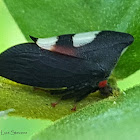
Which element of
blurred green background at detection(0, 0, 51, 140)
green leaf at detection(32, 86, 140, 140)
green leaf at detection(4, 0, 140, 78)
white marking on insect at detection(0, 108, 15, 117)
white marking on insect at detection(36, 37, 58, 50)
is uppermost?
green leaf at detection(4, 0, 140, 78)

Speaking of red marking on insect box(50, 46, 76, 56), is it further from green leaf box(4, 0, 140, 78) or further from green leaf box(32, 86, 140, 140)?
green leaf box(32, 86, 140, 140)

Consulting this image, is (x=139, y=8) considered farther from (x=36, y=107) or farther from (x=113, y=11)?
(x=36, y=107)

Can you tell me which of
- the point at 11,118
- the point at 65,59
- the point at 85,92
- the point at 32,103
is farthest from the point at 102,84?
the point at 11,118

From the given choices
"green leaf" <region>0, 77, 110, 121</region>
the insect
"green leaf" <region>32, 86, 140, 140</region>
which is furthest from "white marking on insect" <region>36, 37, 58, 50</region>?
"green leaf" <region>32, 86, 140, 140</region>

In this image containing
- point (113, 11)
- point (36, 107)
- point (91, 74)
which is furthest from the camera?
point (113, 11)

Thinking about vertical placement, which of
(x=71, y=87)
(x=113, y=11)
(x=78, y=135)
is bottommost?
(x=71, y=87)

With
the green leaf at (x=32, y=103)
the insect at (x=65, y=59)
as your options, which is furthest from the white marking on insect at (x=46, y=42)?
the green leaf at (x=32, y=103)

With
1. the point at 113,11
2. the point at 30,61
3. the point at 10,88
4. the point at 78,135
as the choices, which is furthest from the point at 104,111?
the point at 113,11

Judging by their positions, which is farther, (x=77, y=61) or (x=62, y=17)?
(x=62, y=17)
